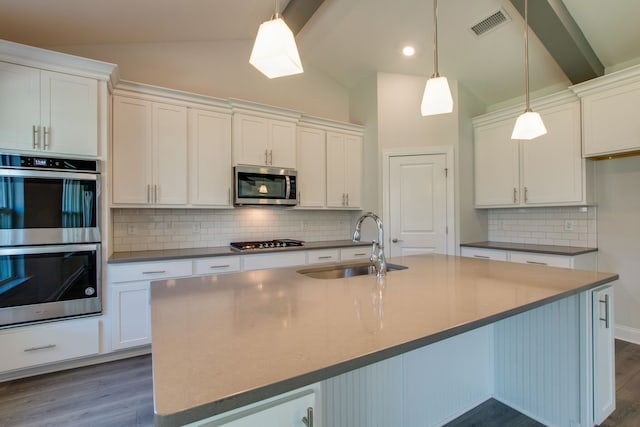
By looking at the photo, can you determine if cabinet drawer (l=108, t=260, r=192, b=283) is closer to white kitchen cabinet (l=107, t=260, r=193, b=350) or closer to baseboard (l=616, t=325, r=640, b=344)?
white kitchen cabinet (l=107, t=260, r=193, b=350)

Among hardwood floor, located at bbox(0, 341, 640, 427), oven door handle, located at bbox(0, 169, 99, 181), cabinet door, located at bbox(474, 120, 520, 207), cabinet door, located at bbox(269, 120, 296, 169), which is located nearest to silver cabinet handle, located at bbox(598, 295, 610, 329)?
hardwood floor, located at bbox(0, 341, 640, 427)

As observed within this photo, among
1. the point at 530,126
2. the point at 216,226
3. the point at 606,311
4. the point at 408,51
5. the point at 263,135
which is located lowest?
the point at 606,311

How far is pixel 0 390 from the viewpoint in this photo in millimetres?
2207

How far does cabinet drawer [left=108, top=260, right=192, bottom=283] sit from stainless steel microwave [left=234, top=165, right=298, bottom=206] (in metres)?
0.86

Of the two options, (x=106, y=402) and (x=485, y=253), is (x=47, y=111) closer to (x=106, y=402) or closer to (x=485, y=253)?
(x=106, y=402)

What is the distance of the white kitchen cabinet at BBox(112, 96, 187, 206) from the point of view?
9.30ft

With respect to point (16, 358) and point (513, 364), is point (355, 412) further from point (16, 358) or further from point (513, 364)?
point (16, 358)

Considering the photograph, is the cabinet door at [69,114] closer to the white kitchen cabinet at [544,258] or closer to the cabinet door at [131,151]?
the cabinet door at [131,151]

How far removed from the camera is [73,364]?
2.52m

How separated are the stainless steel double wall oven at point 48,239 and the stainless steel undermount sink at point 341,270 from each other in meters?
1.82

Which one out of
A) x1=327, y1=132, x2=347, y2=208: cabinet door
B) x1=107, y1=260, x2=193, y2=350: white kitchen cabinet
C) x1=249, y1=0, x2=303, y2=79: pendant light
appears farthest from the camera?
x1=327, y1=132, x2=347, y2=208: cabinet door

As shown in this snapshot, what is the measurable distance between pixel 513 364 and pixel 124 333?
297 centimetres

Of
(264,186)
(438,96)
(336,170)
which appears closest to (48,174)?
(264,186)

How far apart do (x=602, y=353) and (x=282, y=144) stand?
320 cm
